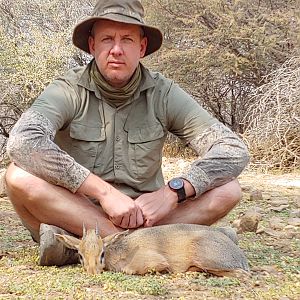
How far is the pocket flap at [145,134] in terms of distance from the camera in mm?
4238

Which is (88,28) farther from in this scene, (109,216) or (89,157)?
(109,216)

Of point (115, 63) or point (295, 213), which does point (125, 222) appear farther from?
point (295, 213)

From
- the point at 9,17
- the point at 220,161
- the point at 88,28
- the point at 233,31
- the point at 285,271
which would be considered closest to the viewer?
the point at 285,271

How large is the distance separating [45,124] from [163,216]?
0.79m

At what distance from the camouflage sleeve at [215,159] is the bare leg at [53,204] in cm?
51

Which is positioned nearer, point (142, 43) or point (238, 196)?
point (238, 196)

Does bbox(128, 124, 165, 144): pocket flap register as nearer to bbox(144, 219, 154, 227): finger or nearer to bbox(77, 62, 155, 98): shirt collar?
bbox(77, 62, 155, 98): shirt collar

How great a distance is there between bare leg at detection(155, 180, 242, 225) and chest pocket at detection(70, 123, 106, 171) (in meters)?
0.54

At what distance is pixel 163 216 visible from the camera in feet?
13.0

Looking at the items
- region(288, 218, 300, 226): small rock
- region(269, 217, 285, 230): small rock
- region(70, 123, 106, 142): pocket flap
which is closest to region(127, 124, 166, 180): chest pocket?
region(70, 123, 106, 142): pocket flap

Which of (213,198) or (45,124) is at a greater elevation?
(45,124)

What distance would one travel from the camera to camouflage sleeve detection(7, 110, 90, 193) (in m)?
3.81

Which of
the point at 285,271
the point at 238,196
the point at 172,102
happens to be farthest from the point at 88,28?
the point at 285,271

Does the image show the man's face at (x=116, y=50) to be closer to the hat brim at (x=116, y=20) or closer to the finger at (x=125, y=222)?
the hat brim at (x=116, y=20)
